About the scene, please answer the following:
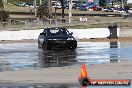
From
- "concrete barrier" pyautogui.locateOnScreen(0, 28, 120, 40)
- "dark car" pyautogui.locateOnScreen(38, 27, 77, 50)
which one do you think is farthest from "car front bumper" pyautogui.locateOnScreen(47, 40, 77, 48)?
"concrete barrier" pyautogui.locateOnScreen(0, 28, 120, 40)

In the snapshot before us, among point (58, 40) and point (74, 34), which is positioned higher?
point (58, 40)

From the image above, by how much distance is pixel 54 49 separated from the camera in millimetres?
32281

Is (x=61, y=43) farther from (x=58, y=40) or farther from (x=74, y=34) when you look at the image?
(x=74, y=34)

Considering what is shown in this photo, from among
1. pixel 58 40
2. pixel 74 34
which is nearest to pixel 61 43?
pixel 58 40

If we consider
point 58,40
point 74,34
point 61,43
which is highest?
point 58,40

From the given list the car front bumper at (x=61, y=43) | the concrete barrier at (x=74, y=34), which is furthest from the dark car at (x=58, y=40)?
the concrete barrier at (x=74, y=34)

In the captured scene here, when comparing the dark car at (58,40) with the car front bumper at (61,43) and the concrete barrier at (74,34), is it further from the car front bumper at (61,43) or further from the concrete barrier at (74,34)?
the concrete barrier at (74,34)

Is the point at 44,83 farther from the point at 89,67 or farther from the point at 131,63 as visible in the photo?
the point at 131,63

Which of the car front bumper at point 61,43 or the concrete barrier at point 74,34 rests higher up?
the car front bumper at point 61,43

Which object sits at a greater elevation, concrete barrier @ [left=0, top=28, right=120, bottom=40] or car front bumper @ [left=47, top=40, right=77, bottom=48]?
car front bumper @ [left=47, top=40, right=77, bottom=48]

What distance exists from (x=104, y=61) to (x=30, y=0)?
12822cm

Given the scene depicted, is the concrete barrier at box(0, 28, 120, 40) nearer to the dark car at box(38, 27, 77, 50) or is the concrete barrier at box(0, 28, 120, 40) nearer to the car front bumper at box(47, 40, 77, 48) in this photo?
the dark car at box(38, 27, 77, 50)

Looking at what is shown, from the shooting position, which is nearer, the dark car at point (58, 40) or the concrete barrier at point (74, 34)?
the dark car at point (58, 40)

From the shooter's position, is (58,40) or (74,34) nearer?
(58,40)
